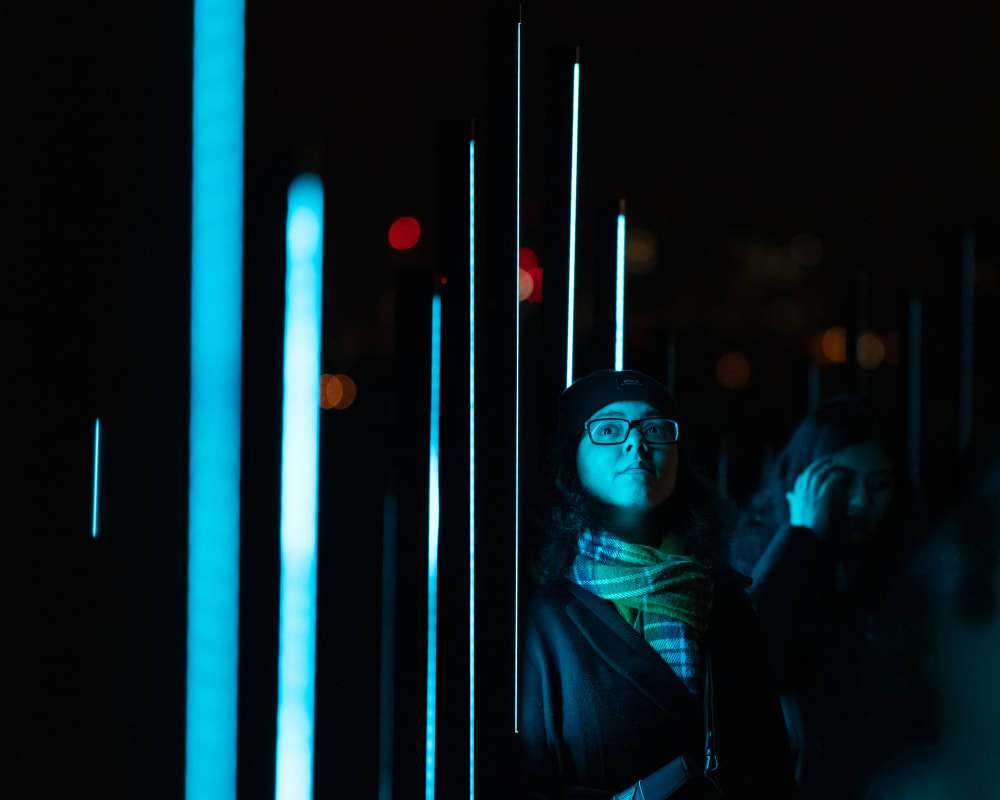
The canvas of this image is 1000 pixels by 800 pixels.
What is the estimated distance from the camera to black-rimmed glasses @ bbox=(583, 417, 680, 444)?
2168 mm

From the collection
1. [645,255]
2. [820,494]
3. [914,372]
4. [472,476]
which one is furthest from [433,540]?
[645,255]

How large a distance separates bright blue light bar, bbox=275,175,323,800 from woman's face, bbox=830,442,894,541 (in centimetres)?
144

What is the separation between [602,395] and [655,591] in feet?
1.18

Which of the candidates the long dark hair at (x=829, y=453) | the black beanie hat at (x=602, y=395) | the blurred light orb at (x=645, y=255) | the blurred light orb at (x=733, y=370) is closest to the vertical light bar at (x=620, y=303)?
the black beanie hat at (x=602, y=395)

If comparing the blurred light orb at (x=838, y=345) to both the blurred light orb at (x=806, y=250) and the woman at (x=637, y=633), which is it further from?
the woman at (x=637, y=633)

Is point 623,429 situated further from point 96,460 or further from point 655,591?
point 96,460

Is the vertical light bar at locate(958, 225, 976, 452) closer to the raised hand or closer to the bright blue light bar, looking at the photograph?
the raised hand

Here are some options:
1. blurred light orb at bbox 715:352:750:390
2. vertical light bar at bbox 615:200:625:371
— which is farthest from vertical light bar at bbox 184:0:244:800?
blurred light orb at bbox 715:352:750:390

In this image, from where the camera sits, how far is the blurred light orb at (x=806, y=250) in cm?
489

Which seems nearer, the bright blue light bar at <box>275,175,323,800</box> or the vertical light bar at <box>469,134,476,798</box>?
the bright blue light bar at <box>275,175,323,800</box>

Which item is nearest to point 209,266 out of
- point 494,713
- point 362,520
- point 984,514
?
point 494,713

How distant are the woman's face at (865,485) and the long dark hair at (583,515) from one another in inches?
31.8

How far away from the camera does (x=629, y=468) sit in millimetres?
2152

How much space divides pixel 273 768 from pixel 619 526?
0.75 m
